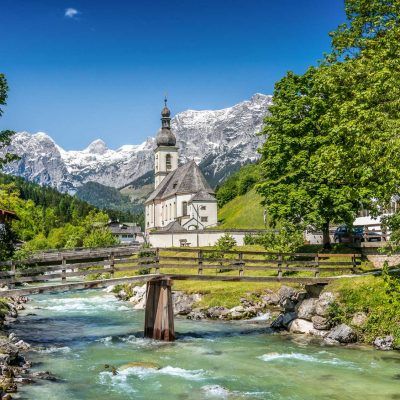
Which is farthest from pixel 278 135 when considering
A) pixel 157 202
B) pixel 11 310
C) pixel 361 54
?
pixel 157 202

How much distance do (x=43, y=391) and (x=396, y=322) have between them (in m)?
17.2

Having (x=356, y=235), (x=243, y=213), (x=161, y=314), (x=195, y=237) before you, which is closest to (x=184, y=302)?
(x=161, y=314)

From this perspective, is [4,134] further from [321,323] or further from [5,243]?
[321,323]

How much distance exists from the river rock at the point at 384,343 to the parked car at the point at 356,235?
1581 centimetres

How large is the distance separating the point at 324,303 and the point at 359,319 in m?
2.37

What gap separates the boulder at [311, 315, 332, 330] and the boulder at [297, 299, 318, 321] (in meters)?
0.57

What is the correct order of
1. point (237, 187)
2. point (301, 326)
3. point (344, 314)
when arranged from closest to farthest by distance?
point (344, 314), point (301, 326), point (237, 187)

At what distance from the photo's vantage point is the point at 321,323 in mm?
28516

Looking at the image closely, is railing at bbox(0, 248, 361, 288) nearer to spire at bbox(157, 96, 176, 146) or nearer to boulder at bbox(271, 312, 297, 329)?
boulder at bbox(271, 312, 297, 329)

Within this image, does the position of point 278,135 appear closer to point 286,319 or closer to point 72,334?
point 286,319

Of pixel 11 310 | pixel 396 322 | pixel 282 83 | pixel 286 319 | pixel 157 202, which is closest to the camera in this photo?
pixel 396 322

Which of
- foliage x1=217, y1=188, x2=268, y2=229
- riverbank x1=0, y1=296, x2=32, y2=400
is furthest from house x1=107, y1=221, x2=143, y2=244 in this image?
riverbank x1=0, y1=296, x2=32, y2=400

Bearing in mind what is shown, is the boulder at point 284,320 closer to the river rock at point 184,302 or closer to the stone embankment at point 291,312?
the stone embankment at point 291,312

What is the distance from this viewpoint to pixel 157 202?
119500 mm
